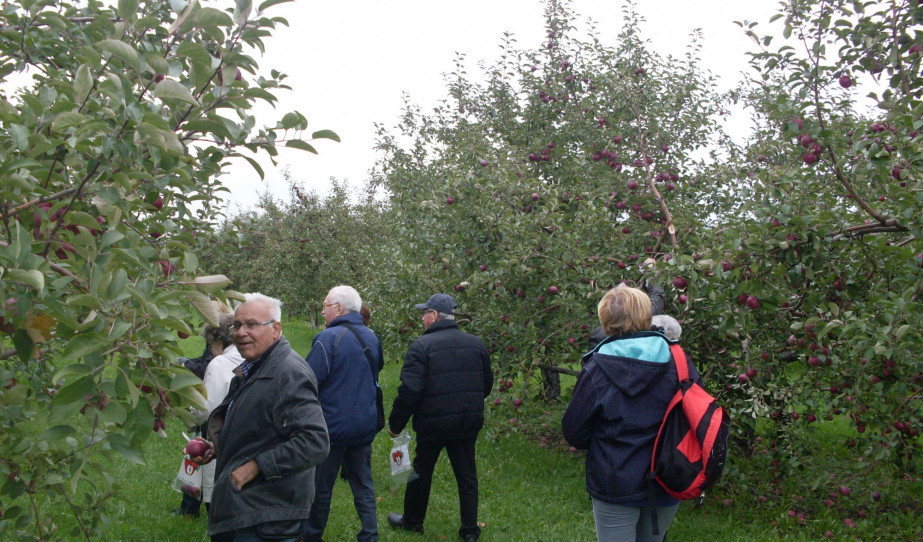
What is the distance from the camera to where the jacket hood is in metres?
3.11

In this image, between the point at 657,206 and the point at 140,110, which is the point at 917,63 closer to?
the point at 657,206

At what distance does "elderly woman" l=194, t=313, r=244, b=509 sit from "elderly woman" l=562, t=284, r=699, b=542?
2.12 meters

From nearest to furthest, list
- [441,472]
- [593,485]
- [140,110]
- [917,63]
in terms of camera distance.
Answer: [140,110] → [593,485] → [917,63] → [441,472]

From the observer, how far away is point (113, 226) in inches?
71.8

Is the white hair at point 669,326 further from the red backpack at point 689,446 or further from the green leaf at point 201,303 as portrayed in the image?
the green leaf at point 201,303

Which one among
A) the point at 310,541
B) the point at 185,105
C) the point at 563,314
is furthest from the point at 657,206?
the point at 185,105

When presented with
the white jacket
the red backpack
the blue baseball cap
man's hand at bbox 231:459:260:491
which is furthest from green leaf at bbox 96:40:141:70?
the blue baseball cap

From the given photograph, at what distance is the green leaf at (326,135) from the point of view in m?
2.09

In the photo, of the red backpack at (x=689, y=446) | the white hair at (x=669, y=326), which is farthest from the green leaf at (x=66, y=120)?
the white hair at (x=669, y=326)

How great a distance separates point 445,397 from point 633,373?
1.91 meters

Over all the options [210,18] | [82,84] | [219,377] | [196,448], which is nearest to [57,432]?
[82,84]

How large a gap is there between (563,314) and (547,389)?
3.57 metres

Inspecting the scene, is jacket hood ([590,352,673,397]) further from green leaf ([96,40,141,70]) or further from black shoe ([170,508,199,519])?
black shoe ([170,508,199,519])

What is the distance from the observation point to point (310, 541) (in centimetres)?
450
